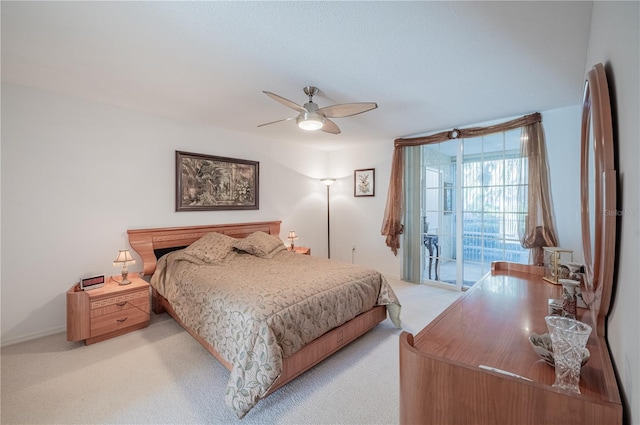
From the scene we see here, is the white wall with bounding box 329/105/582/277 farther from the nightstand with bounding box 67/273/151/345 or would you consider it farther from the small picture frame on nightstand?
the small picture frame on nightstand

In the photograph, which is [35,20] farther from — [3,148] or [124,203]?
[124,203]

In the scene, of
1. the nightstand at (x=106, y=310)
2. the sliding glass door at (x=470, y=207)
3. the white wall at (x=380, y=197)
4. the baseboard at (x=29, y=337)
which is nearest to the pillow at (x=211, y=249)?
the nightstand at (x=106, y=310)

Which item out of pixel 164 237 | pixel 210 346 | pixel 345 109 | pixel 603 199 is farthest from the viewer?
pixel 164 237

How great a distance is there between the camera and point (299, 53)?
2053mm

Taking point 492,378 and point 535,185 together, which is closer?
point 492,378

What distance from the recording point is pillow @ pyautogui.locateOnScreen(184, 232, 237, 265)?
Result: 127 inches

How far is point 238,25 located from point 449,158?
3.61 metres

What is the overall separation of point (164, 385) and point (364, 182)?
4194 mm

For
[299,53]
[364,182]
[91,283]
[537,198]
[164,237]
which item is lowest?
[91,283]

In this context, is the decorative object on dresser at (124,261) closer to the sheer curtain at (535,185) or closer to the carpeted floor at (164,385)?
the carpeted floor at (164,385)

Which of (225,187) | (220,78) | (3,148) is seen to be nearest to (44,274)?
(3,148)

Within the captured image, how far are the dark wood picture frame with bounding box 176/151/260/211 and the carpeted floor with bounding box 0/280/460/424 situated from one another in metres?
1.79

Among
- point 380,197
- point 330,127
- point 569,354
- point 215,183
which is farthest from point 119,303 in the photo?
point 380,197

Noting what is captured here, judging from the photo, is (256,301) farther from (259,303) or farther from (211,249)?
(211,249)
